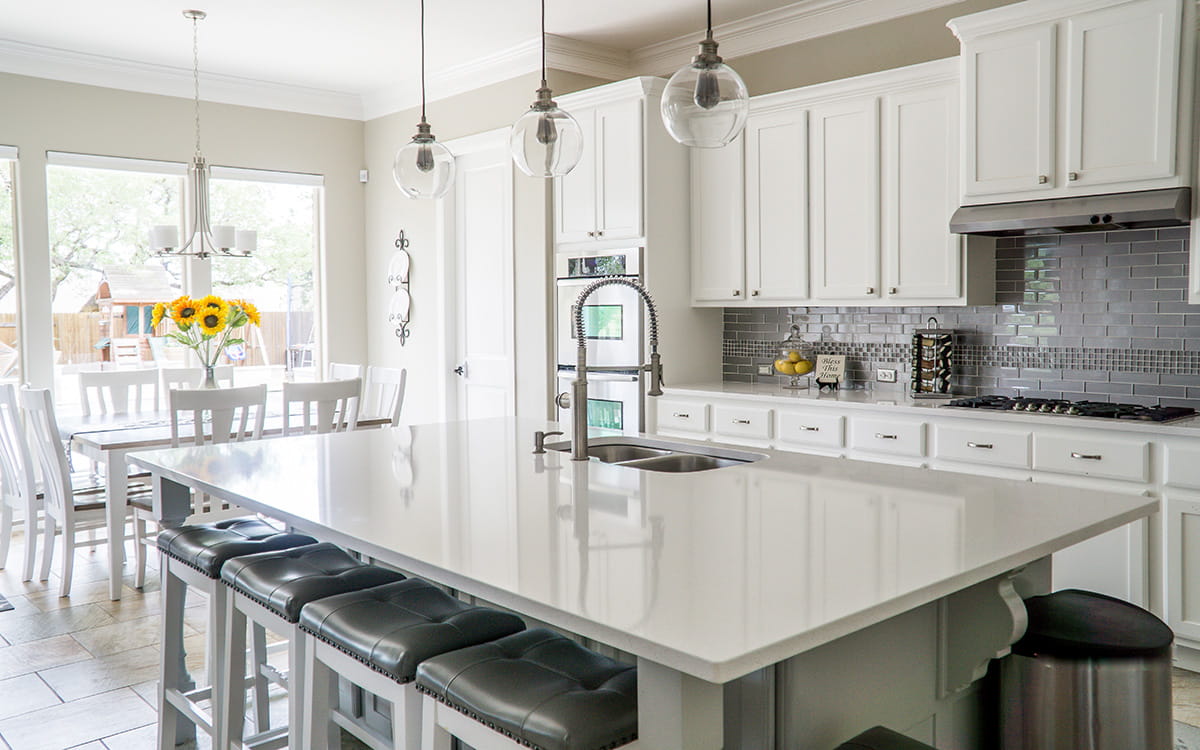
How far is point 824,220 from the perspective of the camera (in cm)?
438

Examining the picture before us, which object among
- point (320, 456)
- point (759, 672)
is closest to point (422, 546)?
point (759, 672)

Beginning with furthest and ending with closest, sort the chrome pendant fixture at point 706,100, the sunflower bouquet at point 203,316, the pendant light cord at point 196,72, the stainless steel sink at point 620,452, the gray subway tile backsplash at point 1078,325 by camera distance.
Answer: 1. the pendant light cord at point 196,72
2. the sunflower bouquet at point 203,316
3. the gray subway tile backsplash at point 1078,325
4. the stainless steel sink at point 620,452
5. the chrome pendant fixture at point 706,100

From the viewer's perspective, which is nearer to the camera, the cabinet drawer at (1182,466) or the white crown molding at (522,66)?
the cabinet drawer at (1182,466)

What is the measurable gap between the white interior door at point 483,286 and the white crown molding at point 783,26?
107 cm

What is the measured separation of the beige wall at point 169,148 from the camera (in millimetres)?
5387

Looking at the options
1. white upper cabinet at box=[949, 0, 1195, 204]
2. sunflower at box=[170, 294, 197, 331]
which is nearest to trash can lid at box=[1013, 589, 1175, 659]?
white upper cabinet at box=[949, 0, 1195, 204]

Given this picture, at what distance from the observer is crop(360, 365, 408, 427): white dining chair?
4871mm

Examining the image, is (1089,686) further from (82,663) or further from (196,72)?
(196,72)

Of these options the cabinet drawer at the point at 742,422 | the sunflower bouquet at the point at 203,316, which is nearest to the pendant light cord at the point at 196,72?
the sunflower bouquet at the point at 203,316

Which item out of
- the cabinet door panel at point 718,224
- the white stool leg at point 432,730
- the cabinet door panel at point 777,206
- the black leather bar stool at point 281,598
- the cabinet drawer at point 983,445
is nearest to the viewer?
the white stool leg at point 432,730

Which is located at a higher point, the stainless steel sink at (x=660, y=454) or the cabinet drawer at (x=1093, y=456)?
the stainless steel sink at (x=660, y=454)

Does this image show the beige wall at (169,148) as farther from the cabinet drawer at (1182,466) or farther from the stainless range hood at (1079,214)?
the cabinet drawer at (1182,466)

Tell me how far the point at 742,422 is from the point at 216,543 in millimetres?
2627

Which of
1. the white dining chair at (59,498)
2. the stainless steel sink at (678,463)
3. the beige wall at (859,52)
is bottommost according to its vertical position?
the white dining chair at (59,498)
